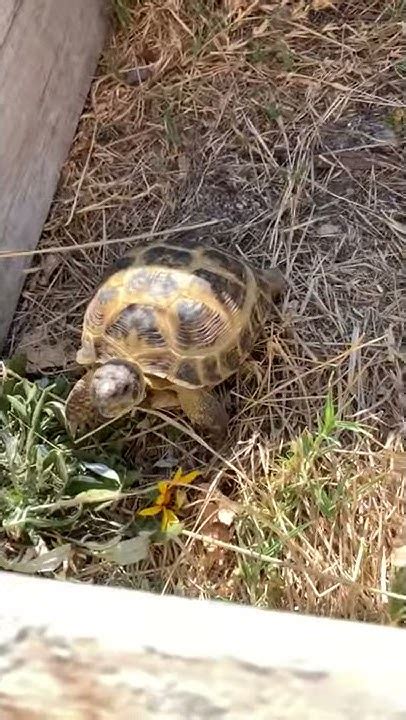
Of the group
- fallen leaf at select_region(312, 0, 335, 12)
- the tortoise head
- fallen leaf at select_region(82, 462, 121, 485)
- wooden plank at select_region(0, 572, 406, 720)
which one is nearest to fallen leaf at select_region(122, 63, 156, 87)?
fallen leaf at select_region(312, 0, 335, 12)

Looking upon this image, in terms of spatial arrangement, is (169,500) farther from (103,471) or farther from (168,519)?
(103,471)

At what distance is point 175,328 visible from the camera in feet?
6.57

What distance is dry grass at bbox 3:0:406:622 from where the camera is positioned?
1.90m

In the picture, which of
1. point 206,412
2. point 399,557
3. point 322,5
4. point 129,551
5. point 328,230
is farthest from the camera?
point 322,5

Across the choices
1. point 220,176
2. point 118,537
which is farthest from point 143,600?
point 220,176

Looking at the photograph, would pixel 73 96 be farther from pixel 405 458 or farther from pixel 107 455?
pixel 405 458

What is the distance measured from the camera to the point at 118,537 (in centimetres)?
194

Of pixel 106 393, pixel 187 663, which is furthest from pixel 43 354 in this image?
pixel 187 663

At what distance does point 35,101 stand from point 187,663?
162 cm

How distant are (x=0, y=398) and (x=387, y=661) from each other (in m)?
1.32

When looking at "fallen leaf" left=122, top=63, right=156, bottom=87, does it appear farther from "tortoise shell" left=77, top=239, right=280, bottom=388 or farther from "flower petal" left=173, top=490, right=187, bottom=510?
"flower petal" left=173, top=490, right=187, bottom=510

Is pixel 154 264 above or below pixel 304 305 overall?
above

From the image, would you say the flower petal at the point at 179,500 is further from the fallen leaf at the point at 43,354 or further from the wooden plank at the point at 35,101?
the wooden plank at the point at 35,101

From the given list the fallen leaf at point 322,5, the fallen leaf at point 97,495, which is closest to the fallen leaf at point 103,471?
the fallen leaf at point 97,495
